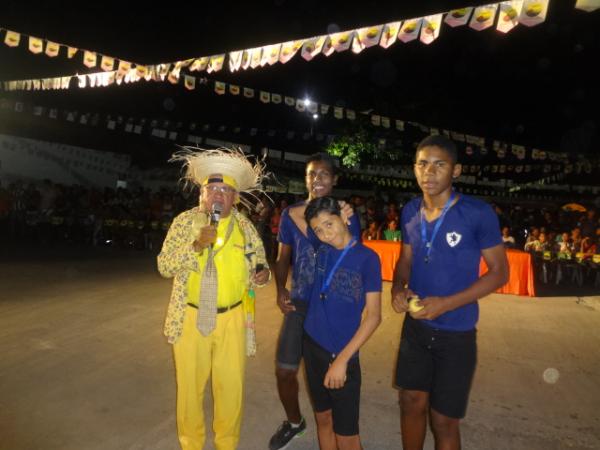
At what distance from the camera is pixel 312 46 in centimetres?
787

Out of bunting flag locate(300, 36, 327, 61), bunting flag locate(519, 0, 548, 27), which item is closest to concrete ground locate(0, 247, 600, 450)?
bunting flag locate(519, 0, 548, 27)

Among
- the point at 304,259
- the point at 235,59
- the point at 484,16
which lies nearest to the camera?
the point at 304,259

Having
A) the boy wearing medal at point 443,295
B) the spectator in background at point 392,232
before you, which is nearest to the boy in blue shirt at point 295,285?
the boy wearing medal at point 443,295

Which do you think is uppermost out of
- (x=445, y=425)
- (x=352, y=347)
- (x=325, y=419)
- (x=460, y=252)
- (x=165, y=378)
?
(x=460, y=252)

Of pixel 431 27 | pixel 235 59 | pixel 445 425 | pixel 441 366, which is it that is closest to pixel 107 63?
pixel 235 59

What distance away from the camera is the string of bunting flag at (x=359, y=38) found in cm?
590

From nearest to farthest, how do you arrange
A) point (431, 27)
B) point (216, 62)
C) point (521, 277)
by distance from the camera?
point (431, 27), point (521, 277), point (216, 62)

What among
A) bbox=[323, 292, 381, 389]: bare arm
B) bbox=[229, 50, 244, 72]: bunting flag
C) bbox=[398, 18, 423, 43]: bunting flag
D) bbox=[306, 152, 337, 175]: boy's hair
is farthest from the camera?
bbox=[229, 50, 244, 72]: bunting flag

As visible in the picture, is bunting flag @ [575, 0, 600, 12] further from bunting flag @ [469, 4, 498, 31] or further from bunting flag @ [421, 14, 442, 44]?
bunting flag @ [421, 14, 442, 44]

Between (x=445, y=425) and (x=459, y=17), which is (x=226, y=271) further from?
(x=459, y=17)

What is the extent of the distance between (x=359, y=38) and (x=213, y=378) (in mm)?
6531

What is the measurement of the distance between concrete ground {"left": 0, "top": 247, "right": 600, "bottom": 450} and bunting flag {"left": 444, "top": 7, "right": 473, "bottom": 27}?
4.53 m

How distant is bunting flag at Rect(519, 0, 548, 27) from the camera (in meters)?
5.62

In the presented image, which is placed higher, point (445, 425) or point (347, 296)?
point (347, 296)
